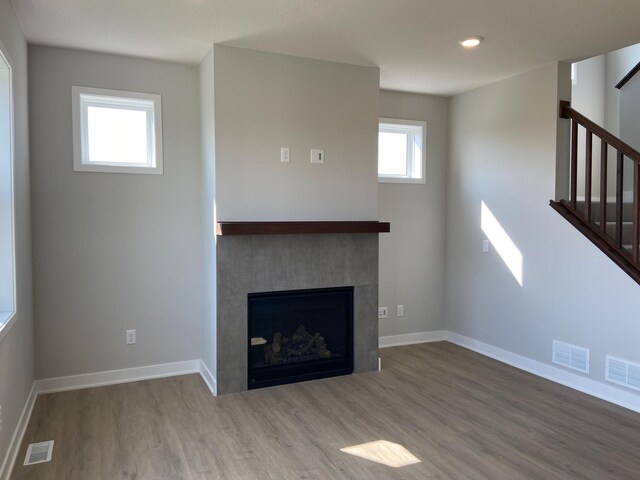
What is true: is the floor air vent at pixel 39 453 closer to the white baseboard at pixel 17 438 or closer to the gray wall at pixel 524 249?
the white baseboard at pixel 17 438

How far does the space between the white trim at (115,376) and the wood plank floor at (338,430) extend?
0.09m

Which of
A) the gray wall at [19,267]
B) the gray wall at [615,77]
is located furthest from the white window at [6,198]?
the gray wall at [615,77]

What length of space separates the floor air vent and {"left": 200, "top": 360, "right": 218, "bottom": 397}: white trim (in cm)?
110

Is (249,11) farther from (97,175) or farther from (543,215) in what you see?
(543,215)

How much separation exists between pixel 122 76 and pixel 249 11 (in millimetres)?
1424

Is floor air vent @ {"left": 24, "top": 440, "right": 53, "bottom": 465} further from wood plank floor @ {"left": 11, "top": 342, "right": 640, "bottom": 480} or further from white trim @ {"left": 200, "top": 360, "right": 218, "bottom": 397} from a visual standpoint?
white trim @ {"left": 200, "top": 360, "right": 218, "bottom": 397}

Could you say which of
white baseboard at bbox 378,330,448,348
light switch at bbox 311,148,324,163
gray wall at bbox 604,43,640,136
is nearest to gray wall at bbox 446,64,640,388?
white baseboard at bbox 378,330,448,348

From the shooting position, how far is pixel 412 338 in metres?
4.94

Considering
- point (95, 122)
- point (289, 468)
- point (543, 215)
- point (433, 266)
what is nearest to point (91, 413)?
point (289, 468)

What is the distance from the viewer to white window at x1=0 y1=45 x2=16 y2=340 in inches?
105

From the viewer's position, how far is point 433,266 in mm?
5020

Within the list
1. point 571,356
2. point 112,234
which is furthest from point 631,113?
point 112,234

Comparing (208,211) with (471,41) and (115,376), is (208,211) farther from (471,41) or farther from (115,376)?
(471,41)

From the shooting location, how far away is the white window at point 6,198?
2.68m
